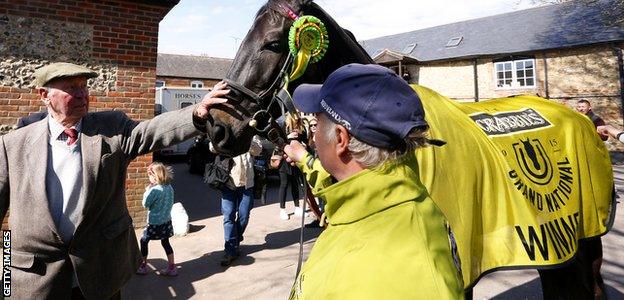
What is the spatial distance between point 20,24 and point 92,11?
0.93 metres

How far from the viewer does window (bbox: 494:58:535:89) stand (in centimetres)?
1998

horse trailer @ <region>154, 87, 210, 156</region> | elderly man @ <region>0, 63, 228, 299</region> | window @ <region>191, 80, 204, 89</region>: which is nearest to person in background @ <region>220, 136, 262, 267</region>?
elderly man @ <region>0, 63, 228, 299</region>

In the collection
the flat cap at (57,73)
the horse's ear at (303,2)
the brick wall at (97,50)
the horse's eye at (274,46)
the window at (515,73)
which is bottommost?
the flat cap at (57,73)

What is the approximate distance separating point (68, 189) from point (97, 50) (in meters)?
4.57

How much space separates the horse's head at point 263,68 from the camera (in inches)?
84.7

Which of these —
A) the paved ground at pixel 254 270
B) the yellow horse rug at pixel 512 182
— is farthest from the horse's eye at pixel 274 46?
the paved ground at pixel 254 270

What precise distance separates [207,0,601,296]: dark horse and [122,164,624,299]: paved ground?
2592 mm

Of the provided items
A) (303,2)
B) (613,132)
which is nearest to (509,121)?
(303,2)

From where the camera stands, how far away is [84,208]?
2004 millimetres

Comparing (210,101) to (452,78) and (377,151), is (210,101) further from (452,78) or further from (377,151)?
(452,78)

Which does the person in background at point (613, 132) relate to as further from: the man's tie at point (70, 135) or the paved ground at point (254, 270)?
the man's tie at point (70, 135)

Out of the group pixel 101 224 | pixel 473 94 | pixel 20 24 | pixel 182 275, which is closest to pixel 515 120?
pixel 101 224

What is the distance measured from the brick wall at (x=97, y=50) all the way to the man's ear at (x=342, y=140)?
18.8 ft

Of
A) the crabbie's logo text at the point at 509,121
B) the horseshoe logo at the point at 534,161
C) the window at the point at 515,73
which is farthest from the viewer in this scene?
the window at the point at 515,73
